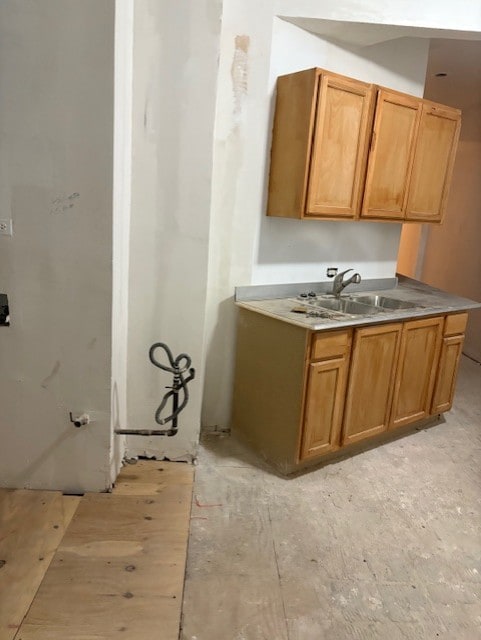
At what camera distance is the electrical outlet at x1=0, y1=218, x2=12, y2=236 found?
1.85m

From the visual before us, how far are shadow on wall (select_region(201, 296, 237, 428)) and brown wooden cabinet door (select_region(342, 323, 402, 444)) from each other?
74 cm

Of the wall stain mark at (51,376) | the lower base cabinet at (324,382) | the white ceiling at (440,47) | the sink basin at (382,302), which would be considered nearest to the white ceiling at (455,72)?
the white ceiling at (440,47)

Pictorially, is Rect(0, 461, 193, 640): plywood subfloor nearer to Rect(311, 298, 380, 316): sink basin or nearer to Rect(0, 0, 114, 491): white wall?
Rect(0, 0, 114, 491): white wall

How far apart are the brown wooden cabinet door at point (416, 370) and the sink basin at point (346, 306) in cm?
29

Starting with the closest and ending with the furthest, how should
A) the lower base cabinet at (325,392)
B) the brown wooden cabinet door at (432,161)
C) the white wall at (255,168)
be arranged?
the lower base cabinet at (325,392) → the white wall at (255,168) → the brown wooden cabinet door at (432,161)

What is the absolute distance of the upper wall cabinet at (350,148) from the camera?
2502mm

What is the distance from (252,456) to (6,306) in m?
1.55

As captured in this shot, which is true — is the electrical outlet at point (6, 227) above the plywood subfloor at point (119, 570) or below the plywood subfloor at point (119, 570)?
above

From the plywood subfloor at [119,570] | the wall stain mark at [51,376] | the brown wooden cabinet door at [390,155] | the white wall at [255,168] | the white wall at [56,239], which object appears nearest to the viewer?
the plywood subfloor at [119,570]

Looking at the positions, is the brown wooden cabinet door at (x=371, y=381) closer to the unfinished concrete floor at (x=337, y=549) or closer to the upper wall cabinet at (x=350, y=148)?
the unfinished concrete floor at (x=337, y=549)

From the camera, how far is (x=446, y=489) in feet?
8.28

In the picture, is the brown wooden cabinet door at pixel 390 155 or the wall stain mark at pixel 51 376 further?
the brown wooden cabinet door at pixel 390 155

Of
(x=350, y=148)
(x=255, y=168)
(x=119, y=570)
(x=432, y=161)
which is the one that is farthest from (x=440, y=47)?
(x=119, y=570)

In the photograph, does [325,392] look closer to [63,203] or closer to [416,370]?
[416,370]
